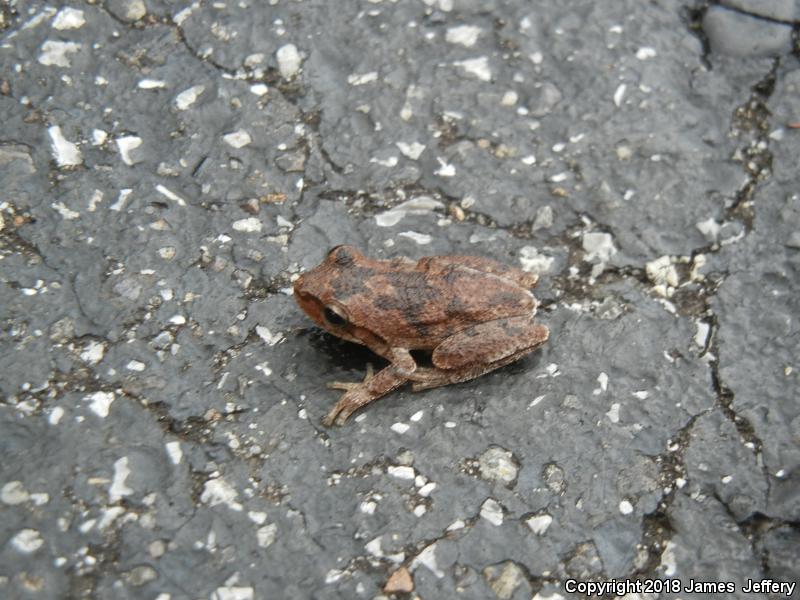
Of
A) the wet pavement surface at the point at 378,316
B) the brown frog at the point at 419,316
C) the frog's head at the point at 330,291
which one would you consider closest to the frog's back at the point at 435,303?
the brown frog at the point at 419,316

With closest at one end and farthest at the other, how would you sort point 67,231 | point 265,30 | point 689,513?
point 689,513, point 67,231, point 265,30

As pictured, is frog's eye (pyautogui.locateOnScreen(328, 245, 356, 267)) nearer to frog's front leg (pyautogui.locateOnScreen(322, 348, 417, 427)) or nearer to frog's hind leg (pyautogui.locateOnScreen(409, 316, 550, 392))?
frog's front leg (pyautogui.locateOnScreen(322, 348, 417, 427))

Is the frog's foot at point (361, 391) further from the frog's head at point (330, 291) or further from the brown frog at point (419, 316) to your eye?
the frog's head at point (330, 291)

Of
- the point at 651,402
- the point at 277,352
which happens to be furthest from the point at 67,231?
the point at 651,402

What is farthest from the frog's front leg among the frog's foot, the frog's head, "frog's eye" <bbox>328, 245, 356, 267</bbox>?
"frog's eye" <bbox>328, 245, 356, 267</bbox>

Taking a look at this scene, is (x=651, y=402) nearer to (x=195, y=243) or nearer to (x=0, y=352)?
(x=195, y=243)

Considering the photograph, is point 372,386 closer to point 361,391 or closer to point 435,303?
point 361,391
